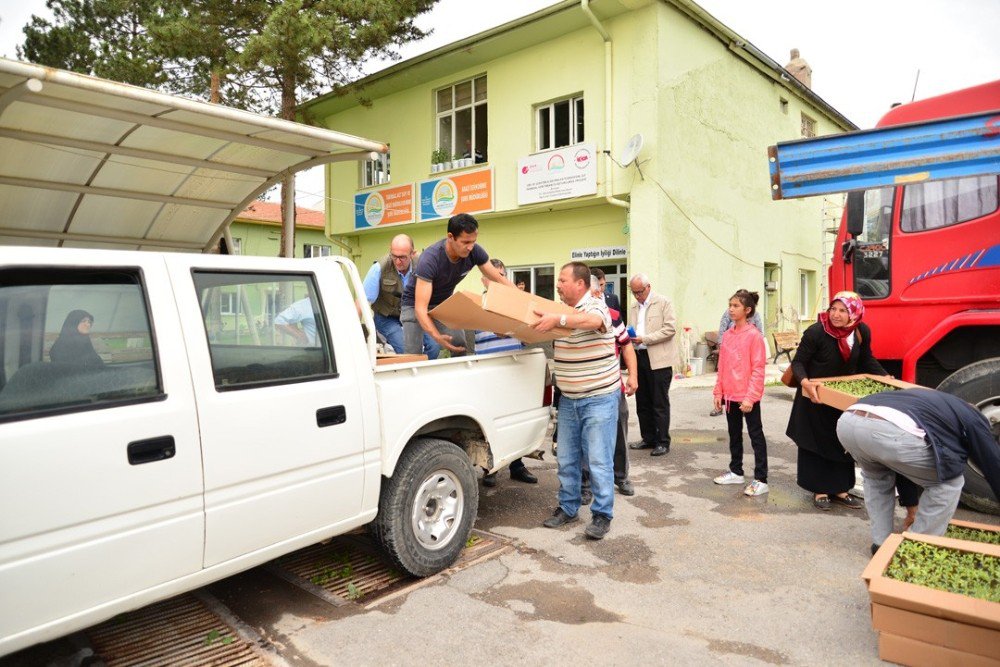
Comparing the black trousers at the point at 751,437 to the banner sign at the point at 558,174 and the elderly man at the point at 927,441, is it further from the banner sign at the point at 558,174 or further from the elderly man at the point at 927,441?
the banner sign at the point at 558,174

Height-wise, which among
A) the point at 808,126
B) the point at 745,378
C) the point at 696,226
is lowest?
the point at 745,378

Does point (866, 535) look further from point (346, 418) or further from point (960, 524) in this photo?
point (346, 418)

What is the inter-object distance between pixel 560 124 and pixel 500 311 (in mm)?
11632

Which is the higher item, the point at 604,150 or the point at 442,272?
the point at 604,150

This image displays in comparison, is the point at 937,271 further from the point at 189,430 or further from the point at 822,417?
the point at 189,430

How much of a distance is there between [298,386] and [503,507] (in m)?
2.53

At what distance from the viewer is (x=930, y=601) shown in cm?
271

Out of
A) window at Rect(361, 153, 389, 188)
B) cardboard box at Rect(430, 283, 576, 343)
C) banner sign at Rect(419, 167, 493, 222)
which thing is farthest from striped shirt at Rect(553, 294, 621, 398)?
window at Rect(361, 153, 389, 188)

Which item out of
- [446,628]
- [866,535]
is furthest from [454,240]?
[866,535]

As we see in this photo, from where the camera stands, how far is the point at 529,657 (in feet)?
9.67

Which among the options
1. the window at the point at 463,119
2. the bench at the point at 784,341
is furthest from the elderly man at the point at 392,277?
the bench at the point at 784,341

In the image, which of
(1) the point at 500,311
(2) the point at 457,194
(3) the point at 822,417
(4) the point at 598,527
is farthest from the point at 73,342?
(2) the point at 457,194

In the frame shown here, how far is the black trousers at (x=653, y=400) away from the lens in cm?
675

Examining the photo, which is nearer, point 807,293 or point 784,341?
point 784,341
